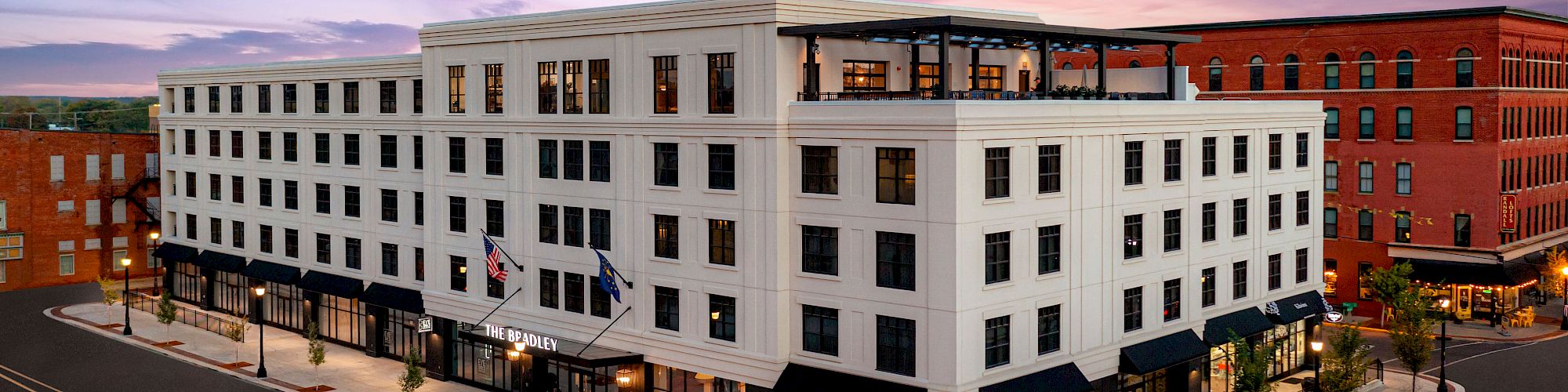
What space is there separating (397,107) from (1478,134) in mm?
49896

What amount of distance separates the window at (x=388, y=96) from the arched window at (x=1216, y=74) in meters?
43.4

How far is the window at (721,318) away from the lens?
41594 mm

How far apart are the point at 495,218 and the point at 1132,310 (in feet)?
75.6

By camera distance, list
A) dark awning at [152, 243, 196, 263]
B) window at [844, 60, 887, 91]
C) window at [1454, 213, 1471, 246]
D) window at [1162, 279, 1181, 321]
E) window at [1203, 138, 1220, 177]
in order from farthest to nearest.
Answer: dark awning at [152, 243, 196, 263]
window at [1454, 213, 1471, 246]
window at [1203, 138, 1220, 177]
window at [1162, 279, 1181, 321]
window at [844, 60, 887, 91]

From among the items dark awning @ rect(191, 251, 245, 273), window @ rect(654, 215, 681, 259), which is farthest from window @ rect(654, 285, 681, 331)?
dark awning @ rect(191, 251, 245, 273)

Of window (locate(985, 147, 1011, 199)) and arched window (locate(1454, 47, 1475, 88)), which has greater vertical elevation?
arched window (locate(1454, 47, 1475, 88))

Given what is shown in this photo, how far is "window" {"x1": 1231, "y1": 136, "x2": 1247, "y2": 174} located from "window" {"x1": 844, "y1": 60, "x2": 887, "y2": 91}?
12.9m

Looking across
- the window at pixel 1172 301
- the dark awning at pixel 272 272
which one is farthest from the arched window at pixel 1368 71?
the dark awning at pixel 272 272

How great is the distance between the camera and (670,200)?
141ft

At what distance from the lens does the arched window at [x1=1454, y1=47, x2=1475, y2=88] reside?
2530 inches

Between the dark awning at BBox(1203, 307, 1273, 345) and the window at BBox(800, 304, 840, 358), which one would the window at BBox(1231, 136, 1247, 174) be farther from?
the window at BBox(800, 304, 840, 358)

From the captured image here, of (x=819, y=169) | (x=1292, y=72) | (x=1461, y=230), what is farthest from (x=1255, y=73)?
(x=819, y=169)

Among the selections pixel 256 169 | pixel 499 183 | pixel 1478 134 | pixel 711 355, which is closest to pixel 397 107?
pixel 499 183

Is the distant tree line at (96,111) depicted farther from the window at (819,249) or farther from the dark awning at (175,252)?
the window at (819,249)
